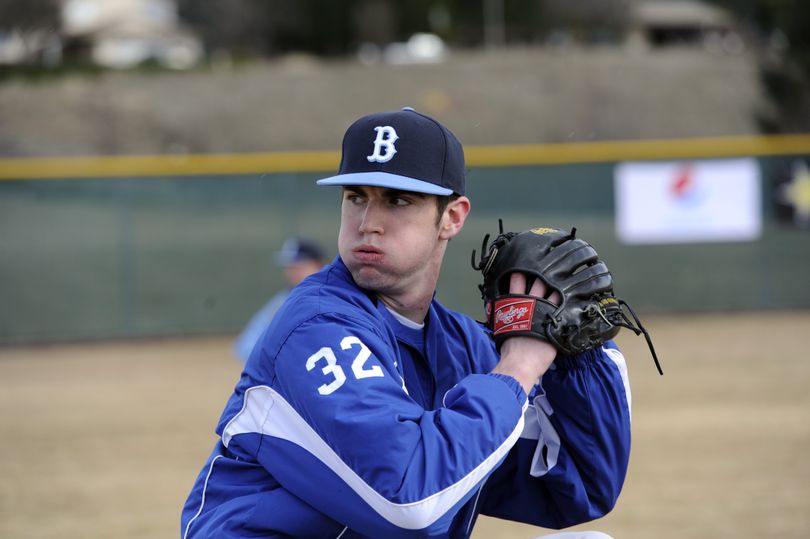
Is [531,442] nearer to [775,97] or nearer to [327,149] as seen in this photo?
[775,97]

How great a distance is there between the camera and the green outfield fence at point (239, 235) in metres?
14.6

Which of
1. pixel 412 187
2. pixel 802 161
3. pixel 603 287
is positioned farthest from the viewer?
pixel 802 161

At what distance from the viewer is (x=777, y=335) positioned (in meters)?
13.5

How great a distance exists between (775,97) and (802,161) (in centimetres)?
1031

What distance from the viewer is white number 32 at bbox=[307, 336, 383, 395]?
238 centimetres

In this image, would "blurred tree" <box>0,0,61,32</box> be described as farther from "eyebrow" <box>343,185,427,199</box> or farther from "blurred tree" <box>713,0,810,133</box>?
"eyebrow" <box>343,185,427,199</box>

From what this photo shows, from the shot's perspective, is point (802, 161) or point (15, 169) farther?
point (802, 161)

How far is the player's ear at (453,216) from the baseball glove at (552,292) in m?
0.12

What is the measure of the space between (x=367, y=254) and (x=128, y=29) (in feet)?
229

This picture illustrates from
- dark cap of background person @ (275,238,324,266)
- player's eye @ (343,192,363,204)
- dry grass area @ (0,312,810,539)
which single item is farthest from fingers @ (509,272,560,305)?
dark cap of background person @ (275,238,324,266)

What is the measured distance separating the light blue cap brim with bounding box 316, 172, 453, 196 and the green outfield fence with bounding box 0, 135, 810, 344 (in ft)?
38.9

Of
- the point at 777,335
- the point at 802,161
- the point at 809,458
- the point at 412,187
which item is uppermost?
the point at 412,187

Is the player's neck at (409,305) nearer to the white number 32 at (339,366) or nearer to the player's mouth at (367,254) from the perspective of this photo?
the player's mouth at (367,254)

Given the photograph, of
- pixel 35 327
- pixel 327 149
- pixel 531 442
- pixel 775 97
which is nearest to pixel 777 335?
pixel 35 327
